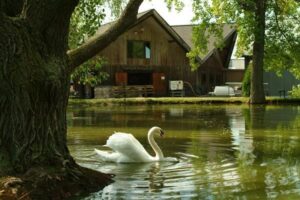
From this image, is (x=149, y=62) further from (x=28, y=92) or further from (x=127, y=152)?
(x=28, y=92)

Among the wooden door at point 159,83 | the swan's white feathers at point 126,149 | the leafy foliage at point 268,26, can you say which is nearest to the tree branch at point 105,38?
the swan's white feathers at point 126,149

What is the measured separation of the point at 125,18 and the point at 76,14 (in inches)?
228

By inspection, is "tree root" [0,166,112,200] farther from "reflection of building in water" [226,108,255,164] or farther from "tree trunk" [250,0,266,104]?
"tree trunk" [250,0,266,104]

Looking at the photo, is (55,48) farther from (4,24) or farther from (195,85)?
(195,85)

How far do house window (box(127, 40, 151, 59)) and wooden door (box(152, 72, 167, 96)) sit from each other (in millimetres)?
1860

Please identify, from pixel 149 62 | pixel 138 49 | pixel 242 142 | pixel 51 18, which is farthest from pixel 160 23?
pixel 51 18

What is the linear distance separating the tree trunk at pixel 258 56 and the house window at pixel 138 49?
1691 centimetres

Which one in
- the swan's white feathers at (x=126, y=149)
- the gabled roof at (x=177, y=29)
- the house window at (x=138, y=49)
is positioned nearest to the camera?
the swan's white feathers at (x=126, y=149)

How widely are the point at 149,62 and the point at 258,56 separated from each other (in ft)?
57.8

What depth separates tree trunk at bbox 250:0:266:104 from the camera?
3753 centimetres

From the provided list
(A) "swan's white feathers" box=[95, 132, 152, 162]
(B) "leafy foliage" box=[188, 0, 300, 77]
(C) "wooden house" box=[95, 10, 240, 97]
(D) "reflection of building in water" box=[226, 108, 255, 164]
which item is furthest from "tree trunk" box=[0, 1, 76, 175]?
(C) "wooden house" box=[95, 10, 240, 97]

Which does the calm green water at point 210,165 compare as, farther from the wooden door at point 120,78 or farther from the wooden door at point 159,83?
the wooden door at point 159,83

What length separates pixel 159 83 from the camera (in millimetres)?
55719

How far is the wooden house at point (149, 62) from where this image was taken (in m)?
51.4
